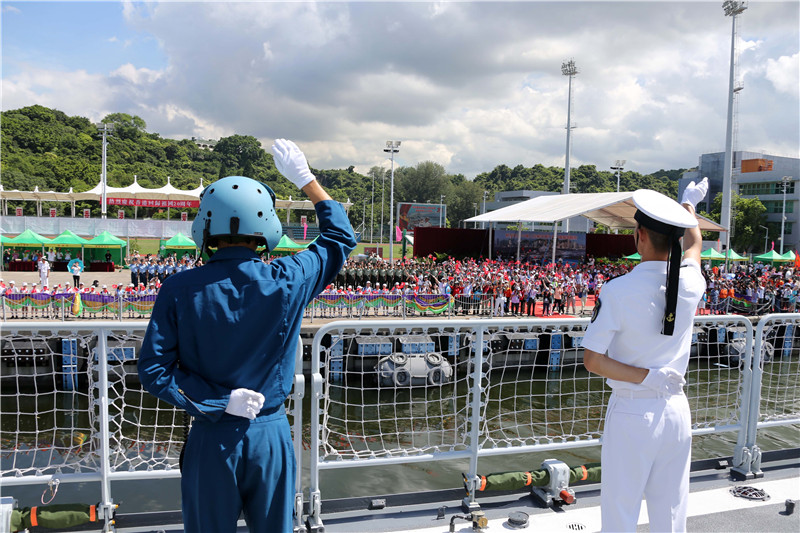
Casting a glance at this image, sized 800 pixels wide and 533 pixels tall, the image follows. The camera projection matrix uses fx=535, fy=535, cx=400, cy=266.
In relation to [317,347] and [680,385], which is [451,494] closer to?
[317,347]

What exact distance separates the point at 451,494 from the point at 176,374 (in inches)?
98.1

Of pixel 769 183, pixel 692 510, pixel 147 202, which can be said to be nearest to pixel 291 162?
pixel 692 510

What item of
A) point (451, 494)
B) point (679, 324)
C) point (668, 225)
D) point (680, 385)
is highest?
point (668, 225)

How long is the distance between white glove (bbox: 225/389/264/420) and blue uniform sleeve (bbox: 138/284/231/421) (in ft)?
0.11

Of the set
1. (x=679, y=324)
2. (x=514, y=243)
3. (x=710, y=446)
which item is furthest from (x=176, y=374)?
(x=514, y=243)

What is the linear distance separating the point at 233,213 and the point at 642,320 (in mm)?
1540

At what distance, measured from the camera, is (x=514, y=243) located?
3844 centimetres

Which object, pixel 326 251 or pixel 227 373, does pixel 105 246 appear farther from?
pixel 227 373

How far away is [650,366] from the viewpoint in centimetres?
209

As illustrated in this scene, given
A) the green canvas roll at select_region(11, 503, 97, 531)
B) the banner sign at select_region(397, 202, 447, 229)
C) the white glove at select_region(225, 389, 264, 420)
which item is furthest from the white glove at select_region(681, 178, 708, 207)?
the banner sign at select_region(397, 202, 447, 229)

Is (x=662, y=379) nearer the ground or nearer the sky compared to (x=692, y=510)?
nearer the sky

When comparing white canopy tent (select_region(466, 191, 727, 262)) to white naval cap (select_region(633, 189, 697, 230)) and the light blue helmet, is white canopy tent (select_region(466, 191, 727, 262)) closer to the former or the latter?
white naval cap (select_region(633, 189, 697, 230))

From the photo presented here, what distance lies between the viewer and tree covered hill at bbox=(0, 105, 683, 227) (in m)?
64.6

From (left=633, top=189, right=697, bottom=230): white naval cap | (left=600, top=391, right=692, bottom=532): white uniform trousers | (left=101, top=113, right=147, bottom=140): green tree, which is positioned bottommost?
(left=600, top=391, right=692, bottom=532): white uniform trousers
